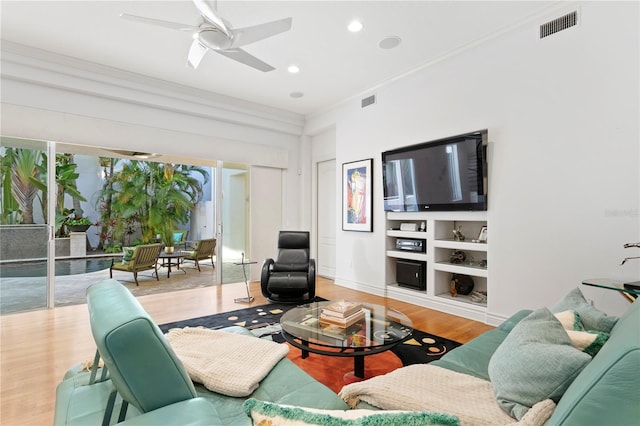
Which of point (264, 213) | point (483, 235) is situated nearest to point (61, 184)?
point (264, 213)

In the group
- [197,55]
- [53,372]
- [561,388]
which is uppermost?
[197,55]

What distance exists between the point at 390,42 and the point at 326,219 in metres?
3.65

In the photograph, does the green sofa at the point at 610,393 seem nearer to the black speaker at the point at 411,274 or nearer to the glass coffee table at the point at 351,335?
the glass coffee table at the point at 351,335

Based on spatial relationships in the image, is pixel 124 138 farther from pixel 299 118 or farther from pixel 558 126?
pixel 558 126

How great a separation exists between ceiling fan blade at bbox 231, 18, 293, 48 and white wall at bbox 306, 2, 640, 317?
8.04ft

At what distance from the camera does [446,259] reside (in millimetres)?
4258

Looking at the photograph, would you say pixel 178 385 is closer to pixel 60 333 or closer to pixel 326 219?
pixel 60 333

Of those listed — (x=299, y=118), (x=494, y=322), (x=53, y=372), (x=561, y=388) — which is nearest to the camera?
(x=561, y=388)

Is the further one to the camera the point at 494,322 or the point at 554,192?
the point at 494,322

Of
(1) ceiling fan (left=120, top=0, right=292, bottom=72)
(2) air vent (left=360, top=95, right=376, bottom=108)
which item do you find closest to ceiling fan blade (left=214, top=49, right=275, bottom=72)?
(1) ceiling fan (left=120, top=0, right=292, bottom=72)

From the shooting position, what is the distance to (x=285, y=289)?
4.25 m

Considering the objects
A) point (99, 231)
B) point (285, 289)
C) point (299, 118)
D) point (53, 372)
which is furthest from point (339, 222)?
point (99, 231)

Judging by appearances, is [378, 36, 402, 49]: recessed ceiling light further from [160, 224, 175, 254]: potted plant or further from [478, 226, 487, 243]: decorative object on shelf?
[160, 224, 175, 254]: potted plant

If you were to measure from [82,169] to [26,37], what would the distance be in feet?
22.1
